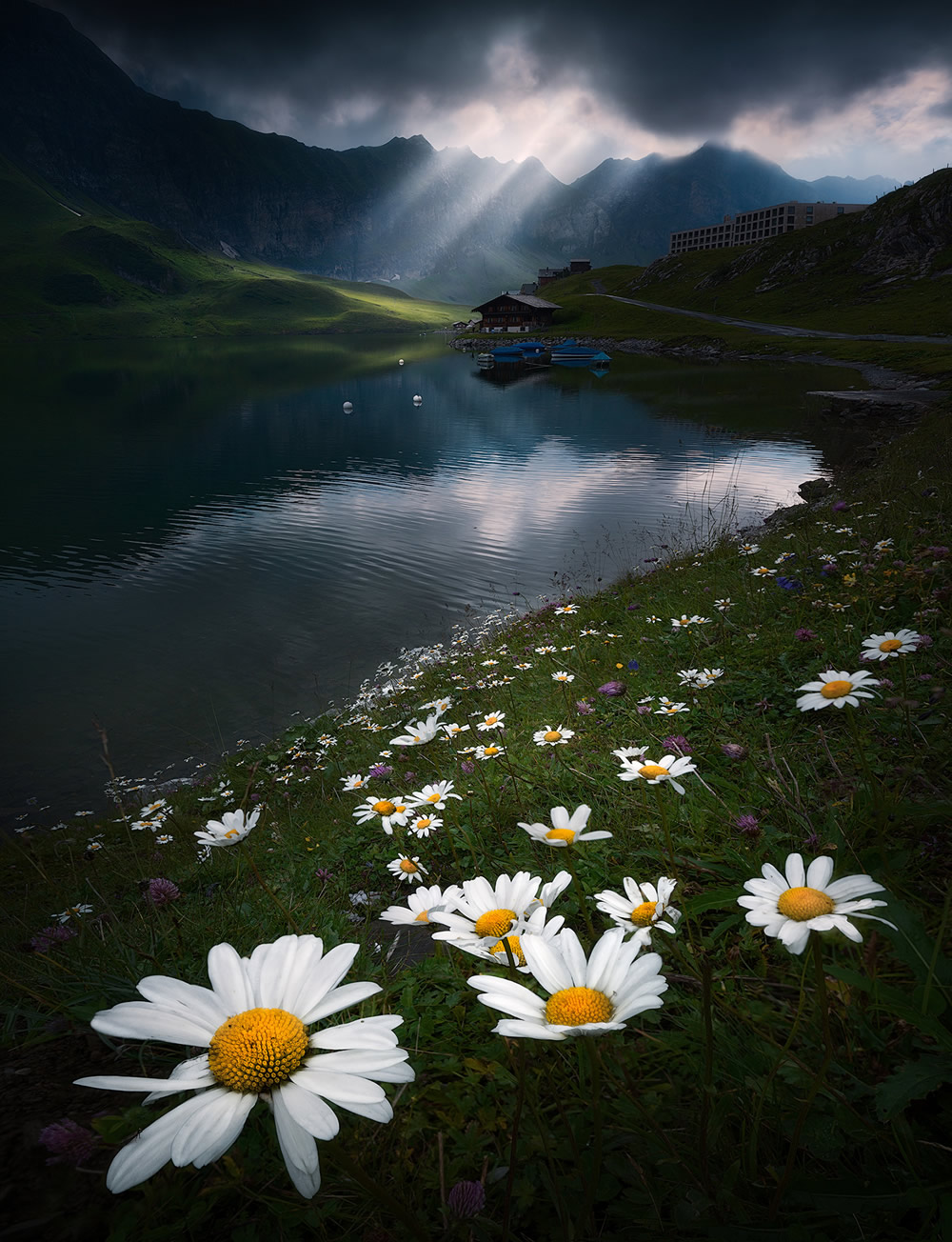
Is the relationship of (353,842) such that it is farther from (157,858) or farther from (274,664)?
(274,664)

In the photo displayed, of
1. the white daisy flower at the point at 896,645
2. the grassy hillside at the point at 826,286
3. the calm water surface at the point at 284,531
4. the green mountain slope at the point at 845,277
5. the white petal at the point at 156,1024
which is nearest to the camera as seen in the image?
the white petal at the point at 156,1024

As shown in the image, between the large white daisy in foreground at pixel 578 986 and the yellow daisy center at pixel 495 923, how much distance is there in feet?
0.61

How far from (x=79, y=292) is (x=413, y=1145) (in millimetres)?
222572

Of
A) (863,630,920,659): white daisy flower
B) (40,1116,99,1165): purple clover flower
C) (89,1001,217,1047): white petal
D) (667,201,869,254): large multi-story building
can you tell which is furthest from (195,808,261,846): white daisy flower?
(667,201,869,254): large multi-story building

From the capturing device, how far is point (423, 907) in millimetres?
1777

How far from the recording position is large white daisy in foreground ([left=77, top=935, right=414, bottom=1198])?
79cm

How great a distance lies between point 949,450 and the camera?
11.5 metres

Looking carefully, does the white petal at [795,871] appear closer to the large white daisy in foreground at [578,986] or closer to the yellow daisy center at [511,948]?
the large white daisy in foreground at [578,986]

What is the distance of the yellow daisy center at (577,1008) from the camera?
1.02 m

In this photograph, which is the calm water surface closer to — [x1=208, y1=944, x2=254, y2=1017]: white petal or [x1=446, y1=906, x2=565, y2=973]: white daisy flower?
[x1=446, y1=906, x2=565, y2=973]: white daisy flower

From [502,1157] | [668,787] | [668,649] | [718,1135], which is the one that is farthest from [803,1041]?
[668,649]

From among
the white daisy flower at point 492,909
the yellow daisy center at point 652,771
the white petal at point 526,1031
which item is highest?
the white petal at point 526,1031

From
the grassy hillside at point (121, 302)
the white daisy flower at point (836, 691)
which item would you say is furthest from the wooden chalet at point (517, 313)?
the white daisy flower at point (836, 691)

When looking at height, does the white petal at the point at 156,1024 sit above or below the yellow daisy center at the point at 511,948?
above
